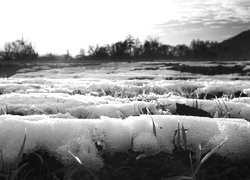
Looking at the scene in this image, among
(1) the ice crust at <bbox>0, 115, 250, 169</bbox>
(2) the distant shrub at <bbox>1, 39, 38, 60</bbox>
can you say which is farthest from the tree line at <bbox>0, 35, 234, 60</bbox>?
(1) the ice crust at <bbox>0, 115, 250, 169</bbox>

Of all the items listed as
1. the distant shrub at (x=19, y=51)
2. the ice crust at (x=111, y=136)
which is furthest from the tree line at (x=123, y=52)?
the ice crust at (x=111, y=136)

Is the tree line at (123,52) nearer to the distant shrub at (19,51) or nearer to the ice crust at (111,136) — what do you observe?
the distant shrub at (19,51)

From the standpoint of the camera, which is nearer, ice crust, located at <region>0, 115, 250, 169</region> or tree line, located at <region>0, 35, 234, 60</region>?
ice crust, located at <region>0, 115, 250, 169</region>

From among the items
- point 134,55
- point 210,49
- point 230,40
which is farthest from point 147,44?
point 230,40

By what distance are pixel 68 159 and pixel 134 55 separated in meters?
46.5

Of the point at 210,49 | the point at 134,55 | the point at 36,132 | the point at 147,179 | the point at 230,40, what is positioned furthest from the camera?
the point at 230,40

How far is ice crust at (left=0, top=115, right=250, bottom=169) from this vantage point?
0.91 metres

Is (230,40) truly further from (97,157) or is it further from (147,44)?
(97,157)

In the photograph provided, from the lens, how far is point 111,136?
3.33ft

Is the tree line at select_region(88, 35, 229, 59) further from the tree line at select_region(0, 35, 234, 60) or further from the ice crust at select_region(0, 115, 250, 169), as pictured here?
the ice crust at select_region(0, 115, 250, 169)

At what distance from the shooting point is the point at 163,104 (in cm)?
197

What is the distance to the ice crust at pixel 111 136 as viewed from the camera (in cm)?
91

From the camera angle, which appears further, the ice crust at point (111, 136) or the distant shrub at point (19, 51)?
the distant shrub at point (19, 51)

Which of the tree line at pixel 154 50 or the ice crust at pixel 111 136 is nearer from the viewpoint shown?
the ice crust at pixel 111 136
